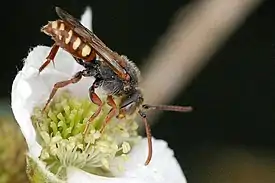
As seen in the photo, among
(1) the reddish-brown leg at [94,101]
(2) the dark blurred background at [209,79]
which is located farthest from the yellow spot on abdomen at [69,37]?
(2) the dark blurred background at [209,79]

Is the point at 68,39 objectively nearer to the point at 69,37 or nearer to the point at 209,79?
the point at 69,37

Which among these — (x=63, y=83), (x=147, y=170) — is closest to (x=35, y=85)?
(x=63, y=83)

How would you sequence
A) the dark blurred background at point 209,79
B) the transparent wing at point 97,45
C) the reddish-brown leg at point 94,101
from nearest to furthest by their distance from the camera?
the transparent wing at point 97,45 < the reddish-brown leg at point 94,101 < the dark blurred background at point 209,79

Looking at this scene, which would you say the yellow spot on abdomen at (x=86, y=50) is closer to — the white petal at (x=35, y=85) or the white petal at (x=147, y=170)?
the white petal at (x=35, y=85)

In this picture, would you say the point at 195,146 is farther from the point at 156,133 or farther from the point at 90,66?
the point at 90,66

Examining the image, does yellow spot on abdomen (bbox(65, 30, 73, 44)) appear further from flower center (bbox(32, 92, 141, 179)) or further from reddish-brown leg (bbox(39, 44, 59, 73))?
flower center (bbox(32, 92, 141, 179))

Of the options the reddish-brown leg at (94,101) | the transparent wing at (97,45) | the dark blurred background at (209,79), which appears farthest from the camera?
the dark blurred background at (209,79)
